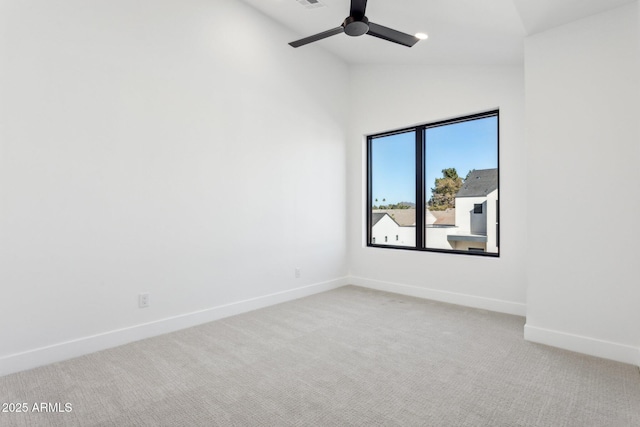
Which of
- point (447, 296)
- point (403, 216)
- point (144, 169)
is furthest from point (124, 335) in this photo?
point (403, 216)

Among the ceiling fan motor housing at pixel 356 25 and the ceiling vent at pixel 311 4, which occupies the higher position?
the ceiling vent at pixel 311 4

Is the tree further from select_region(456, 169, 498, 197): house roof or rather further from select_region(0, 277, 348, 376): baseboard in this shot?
select_region(0, 277, 348, 376): baseboard

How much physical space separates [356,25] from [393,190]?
8.05ft

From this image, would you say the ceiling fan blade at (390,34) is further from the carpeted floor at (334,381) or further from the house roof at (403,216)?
the carpeted floor at (334,381)

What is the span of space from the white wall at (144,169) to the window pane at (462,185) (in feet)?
5.11

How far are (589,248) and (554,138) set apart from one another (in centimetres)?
89

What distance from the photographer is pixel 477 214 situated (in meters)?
4.04

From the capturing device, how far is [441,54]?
3836mm

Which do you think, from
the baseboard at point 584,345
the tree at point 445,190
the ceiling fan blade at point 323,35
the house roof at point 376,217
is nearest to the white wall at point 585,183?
the baseboard at point 584,345

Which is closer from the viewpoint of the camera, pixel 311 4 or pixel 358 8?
pixel 358 8

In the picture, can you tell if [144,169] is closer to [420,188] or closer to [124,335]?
[124,335]

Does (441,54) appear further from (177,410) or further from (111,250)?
(177,410)

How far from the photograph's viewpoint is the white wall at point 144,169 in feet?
7.79

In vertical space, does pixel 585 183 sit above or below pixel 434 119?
below
